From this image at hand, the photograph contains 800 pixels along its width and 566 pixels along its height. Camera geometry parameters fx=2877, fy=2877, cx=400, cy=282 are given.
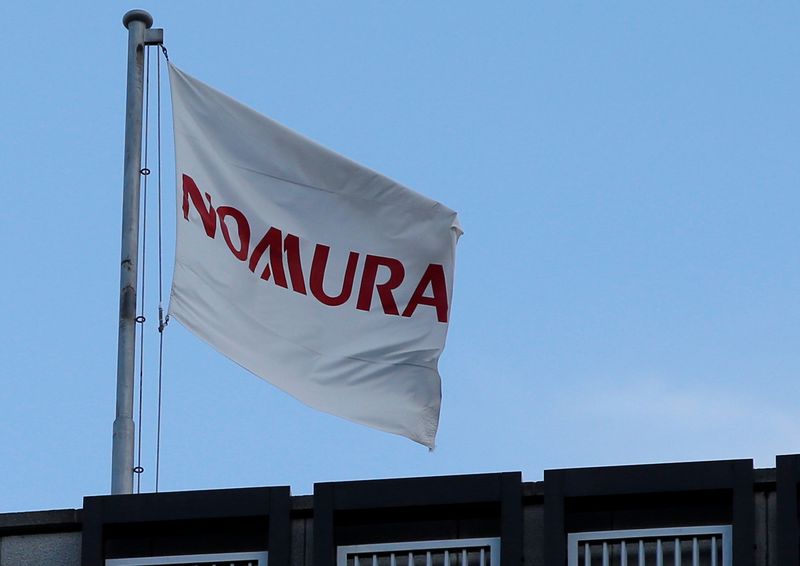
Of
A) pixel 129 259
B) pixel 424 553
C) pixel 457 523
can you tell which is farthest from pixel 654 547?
pixel 129 259

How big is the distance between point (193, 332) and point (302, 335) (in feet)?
4.61

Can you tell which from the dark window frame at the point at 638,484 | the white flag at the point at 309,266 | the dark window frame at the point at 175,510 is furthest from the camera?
the white flag at the point at 309,266

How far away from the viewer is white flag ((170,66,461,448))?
28625 millimetres

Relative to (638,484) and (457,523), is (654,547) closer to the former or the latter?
(638,484)

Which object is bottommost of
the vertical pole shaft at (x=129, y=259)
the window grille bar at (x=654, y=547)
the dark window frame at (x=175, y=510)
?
the window grille bar at (x=654, y=547)

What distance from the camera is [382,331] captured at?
29.4m

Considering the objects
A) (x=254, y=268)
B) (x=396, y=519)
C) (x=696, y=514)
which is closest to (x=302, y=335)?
(x=254, y=268)

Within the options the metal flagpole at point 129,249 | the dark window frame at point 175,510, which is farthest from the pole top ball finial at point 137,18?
the dark window frame at point 175,510

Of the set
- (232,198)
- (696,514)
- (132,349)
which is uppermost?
(232,198)

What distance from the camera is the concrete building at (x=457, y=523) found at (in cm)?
2647

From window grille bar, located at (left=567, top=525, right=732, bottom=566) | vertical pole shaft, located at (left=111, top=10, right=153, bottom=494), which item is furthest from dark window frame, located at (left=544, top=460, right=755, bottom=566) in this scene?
vertical pole shaft, located at (left=111, top=10, right=153, bottom=494)

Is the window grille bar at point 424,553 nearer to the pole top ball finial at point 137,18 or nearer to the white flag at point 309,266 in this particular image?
the white flag at point 309,266

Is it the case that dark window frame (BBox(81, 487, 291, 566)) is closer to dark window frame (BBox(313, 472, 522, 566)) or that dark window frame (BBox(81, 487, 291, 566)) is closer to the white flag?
dark window frame (BBox(313, 472, 522, 566))

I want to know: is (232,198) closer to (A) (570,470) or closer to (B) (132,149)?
(B) (132,149)
